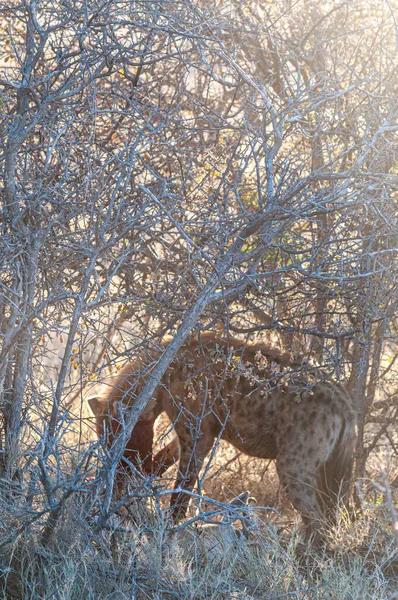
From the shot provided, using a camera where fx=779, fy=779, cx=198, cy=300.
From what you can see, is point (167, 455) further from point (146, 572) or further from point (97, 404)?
point (146, 572)

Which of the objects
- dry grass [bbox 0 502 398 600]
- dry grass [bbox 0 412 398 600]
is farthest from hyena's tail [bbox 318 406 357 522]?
dry grass [bbox 0 502 398 600]

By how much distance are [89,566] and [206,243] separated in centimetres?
204

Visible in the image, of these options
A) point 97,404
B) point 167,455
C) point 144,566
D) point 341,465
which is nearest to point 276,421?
point 341,465

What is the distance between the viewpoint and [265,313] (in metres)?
5.15

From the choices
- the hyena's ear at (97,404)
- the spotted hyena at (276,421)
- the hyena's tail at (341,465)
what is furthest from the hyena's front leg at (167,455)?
the hyena's tail at (341,465)

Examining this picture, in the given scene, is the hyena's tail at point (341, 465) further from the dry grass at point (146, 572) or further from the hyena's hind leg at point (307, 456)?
the dry grass at point (146, 572)

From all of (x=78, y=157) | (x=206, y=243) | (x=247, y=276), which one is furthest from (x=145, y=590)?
(x=78, y=157)

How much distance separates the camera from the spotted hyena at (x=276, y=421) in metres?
4.94

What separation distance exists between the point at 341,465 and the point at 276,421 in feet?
1.68

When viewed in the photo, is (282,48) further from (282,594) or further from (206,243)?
(282,594)

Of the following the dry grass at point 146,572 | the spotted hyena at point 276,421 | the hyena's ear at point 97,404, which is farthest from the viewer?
the hyena's ear at point 97,404

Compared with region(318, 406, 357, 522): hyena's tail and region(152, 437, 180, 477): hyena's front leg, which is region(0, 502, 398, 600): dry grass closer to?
region(318, 406, 357, 522): hyena's tail

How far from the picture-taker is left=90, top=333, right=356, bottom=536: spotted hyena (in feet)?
16.2

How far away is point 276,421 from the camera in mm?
5191
